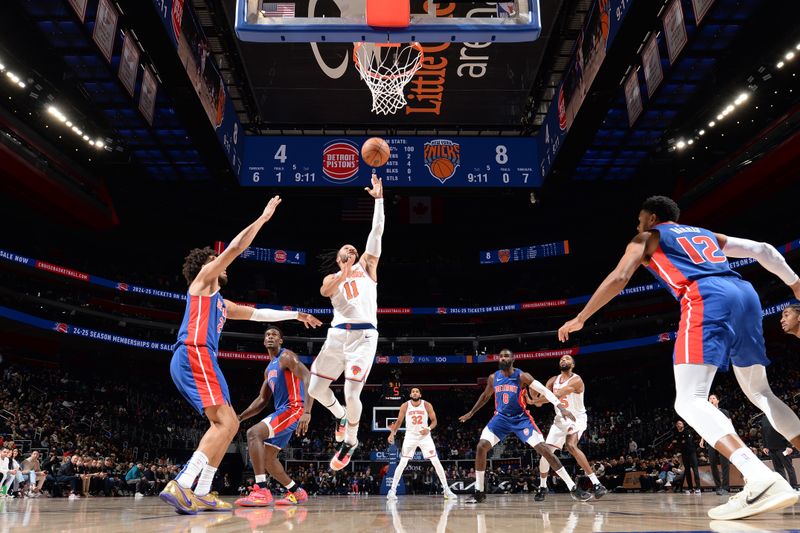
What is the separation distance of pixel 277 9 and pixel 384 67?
4823mm

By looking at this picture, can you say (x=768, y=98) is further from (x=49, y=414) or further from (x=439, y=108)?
(x=49, y=414)

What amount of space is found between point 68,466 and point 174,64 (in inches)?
407

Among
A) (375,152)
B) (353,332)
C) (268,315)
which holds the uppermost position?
(375,152)

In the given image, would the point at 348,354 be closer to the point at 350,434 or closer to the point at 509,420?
the point at 350,434

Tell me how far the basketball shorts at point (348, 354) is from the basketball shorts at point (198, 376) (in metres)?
1.73

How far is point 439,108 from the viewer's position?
16.6 meters

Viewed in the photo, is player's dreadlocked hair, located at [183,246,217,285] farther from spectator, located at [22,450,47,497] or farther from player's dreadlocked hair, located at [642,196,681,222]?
spectator, located at [22,450,47,497]

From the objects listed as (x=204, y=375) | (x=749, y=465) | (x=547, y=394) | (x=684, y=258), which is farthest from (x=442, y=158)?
(x=749, y=465)

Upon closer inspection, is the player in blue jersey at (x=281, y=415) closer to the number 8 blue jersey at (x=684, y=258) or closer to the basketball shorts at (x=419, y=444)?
the basketball shorts at (x=419, y=444)

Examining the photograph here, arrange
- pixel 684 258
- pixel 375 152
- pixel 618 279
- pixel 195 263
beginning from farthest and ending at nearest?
pixel 375 152 → pixel 195 263 → pixel 684 258 → pixel 618 279

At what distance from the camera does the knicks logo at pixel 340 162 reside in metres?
15.4

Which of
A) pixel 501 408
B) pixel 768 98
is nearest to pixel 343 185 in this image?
pixel 501 408

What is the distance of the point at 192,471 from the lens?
4.86 meters

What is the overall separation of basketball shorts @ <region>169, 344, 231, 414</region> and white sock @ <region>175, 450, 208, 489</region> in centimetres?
36
